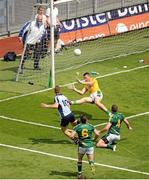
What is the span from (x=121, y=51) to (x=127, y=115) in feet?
34.6

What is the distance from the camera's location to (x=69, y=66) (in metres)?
35.5

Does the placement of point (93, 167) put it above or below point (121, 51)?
below

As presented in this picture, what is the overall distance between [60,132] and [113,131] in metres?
2.63

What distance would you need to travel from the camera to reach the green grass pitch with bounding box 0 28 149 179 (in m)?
22.1

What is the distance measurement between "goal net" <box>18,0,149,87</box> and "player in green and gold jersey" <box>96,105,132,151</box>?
980cm

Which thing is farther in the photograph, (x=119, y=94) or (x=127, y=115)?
(x=119, y=94)

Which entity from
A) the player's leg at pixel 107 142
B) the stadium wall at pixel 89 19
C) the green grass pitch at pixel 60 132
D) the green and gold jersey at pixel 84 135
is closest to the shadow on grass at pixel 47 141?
the green grass pitch at pixel 60 132

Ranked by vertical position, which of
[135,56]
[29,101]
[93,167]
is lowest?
[93,167]

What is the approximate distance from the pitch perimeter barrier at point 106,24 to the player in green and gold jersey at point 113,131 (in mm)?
14829

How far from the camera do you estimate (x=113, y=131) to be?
24000mm

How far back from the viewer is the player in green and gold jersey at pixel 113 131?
939 inches

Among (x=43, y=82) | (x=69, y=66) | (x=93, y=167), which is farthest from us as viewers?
(x=69, y=66)

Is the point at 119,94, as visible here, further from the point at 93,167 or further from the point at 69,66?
the point at 93,167

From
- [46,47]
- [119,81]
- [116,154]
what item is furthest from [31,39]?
[116,154]
